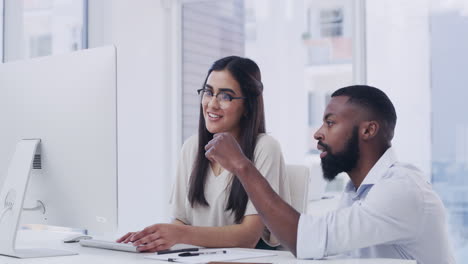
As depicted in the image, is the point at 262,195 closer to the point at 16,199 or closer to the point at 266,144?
the point at 266,144

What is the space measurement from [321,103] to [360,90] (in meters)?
2.01

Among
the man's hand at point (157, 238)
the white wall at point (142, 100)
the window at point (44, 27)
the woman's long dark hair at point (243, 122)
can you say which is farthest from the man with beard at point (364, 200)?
the white wall at point (142, 100)

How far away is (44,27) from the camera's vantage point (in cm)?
372

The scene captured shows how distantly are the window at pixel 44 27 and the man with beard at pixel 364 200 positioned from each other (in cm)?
223

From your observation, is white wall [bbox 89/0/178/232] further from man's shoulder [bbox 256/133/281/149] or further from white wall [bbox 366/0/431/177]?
man's shoulder [bbox 256/133/281/149]

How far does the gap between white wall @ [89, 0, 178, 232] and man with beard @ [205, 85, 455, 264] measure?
7.89ft

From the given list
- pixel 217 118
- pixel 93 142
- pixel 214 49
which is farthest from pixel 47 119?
pixel 214 49

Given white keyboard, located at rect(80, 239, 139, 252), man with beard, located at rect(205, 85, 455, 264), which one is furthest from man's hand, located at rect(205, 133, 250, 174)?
white keyboard, located at rect(80, 239, 139, 252)

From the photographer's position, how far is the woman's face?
2.25 meters

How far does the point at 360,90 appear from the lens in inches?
72.5

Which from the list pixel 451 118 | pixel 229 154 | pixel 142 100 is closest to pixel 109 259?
pixel 229 154

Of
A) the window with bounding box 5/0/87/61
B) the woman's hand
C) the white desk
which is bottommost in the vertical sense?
the white desk

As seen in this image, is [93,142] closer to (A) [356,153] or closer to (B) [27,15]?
(A) [356,153]

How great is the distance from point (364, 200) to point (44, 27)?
108 inches
